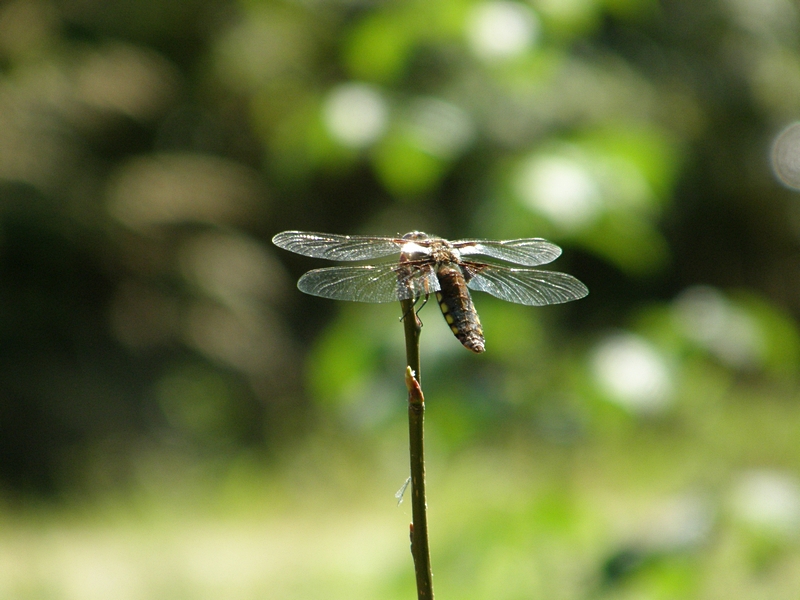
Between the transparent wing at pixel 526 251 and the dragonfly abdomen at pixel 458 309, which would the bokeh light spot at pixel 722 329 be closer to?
the transparent wing at pixel 526 251

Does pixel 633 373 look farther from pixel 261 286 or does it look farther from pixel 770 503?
pixel 261 286

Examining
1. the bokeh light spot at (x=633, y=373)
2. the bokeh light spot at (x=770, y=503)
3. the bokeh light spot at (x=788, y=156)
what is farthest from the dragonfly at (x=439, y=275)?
the bokeh light spot at (x=788, y=156)

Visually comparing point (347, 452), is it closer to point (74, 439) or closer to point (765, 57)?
point (74, 439)

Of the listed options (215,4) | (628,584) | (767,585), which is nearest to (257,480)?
(767,585)

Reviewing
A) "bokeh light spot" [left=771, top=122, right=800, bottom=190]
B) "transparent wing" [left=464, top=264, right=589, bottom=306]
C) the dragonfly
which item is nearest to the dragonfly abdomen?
the dragonfly

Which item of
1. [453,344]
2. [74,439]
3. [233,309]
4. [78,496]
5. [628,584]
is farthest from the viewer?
[233,309]

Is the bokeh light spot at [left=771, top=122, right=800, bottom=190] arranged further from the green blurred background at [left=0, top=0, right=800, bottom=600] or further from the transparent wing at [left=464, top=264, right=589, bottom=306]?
the transparent wing at [left=464, top=264, right=589, bottom=306]

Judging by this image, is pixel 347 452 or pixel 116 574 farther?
pixel 347 452

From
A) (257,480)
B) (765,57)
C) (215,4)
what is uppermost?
(215,4)
